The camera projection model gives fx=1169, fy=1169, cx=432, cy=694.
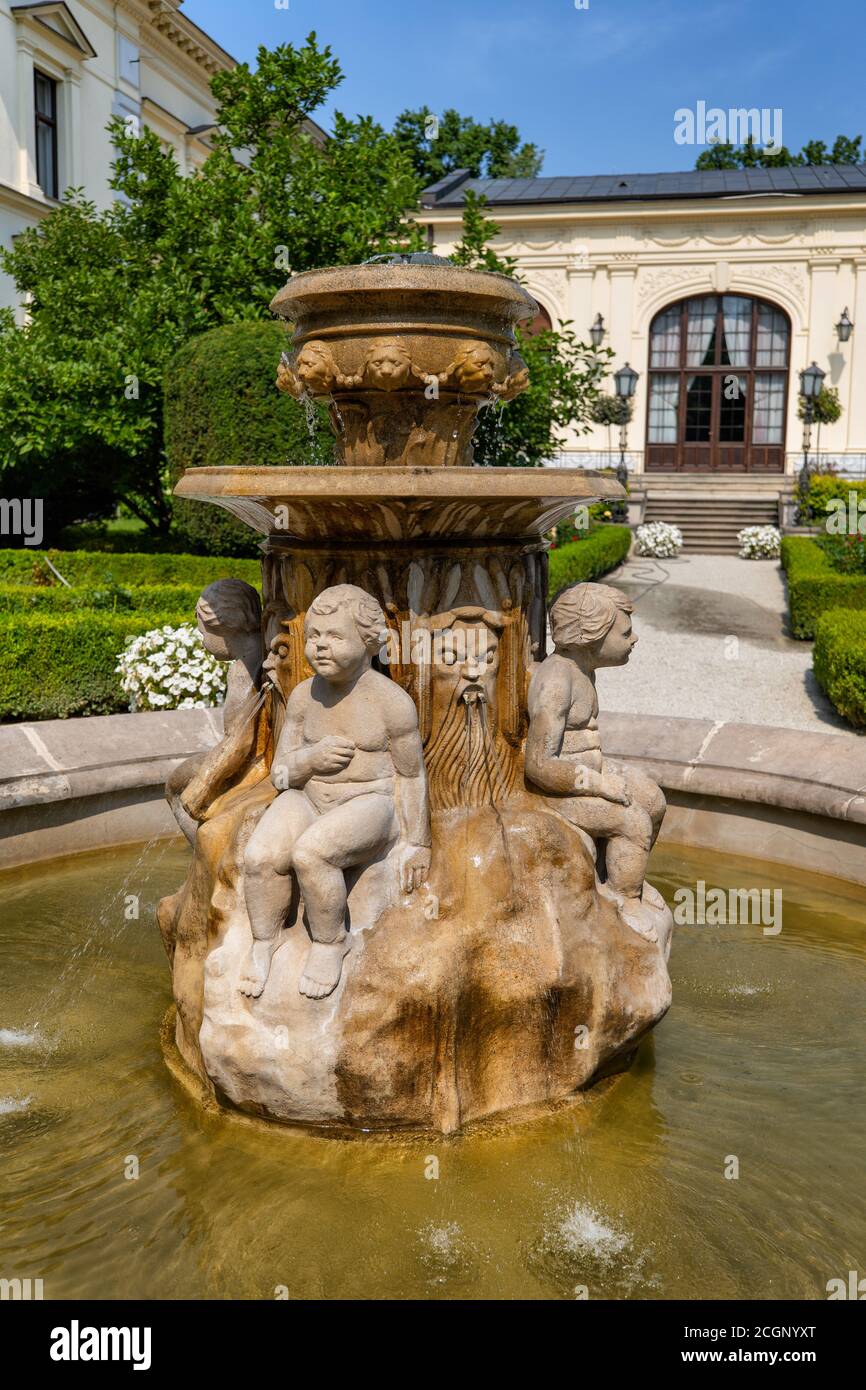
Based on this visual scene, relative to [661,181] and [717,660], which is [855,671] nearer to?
[717,660]

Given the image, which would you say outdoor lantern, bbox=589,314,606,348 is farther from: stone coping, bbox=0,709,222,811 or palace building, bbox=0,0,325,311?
stone coping, bbox=0,709,222,811

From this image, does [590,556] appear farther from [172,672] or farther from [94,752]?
[94,752]

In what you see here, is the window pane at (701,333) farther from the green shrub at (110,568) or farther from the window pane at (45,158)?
the green shrub at (110,568)

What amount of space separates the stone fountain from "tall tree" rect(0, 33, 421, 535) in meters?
9.57

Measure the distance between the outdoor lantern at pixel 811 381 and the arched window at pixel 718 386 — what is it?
1.30 m

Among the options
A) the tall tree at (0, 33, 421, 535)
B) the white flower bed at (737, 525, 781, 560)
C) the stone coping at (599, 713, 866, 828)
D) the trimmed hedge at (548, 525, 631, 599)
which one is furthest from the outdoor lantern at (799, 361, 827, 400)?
the stone coping at (599, 713, 866, 828)

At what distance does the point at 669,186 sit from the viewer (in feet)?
98.5

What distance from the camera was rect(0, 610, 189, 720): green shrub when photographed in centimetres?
795

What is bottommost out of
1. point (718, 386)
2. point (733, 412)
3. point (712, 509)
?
point (712, 509)

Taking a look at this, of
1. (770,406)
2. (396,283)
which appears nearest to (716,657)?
(396,283)

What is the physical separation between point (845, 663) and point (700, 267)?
22.9 meters

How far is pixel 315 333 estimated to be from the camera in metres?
4.30

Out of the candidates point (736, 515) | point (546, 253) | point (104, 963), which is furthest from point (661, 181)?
point (104, 963)

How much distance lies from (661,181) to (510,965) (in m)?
31.0
